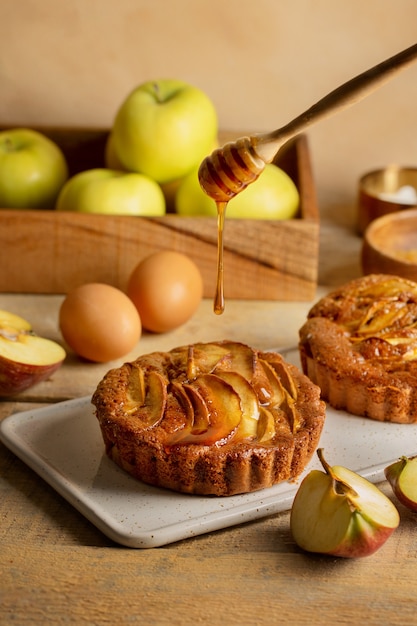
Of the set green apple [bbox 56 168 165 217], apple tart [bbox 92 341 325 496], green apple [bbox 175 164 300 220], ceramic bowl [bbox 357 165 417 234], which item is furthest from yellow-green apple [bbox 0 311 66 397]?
ceramic bowl [bbox 357 165 417 234]

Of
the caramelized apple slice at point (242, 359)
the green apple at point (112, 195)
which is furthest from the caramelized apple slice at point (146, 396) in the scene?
the green apple at point (112, 195)

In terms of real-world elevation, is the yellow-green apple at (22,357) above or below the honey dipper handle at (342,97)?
below

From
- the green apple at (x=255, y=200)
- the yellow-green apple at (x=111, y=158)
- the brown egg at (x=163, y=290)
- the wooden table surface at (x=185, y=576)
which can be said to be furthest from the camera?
the yellow-green apple at (x=111, y=158)

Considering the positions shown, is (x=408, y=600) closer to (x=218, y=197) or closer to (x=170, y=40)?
(x=218, y=197)

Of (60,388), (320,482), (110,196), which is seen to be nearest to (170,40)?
(110,196)

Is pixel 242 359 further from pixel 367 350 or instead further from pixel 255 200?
pixel 255 200

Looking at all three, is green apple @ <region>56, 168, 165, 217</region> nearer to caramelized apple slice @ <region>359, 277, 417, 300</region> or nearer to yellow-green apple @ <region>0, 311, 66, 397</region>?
yellow-green apple @ <region>0, 311, 66, 397</region>

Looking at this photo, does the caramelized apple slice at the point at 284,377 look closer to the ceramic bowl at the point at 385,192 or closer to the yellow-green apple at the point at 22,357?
the yellow-green apple at the point at 22,357
